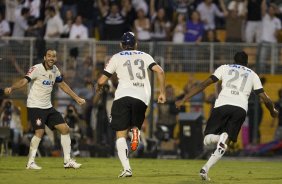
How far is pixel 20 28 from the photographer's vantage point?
103 ft

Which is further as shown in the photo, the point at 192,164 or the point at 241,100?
the point at 192,164

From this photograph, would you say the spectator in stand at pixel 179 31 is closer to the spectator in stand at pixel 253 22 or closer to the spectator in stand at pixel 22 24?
the spectator in stand at pixel 253 22

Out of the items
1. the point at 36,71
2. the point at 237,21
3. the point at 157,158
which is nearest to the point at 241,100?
the point at 36,71

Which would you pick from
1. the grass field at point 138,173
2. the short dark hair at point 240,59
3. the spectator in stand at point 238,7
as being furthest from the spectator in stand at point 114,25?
the short dark hair at point 240,59

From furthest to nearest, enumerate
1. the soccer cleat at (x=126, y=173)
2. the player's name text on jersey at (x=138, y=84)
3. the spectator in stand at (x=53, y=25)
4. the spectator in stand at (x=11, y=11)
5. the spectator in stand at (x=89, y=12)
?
the spectator in stand at (x=89, y=12)
the spectator in stand at (x=11, y=11)
the spectator in stand at (x=53, y=25)
the player's name text on jersey at (x=138, y=84)
the soccer cleat at (x=126, y=173)

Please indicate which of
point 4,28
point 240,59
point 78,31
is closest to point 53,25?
point 78,31

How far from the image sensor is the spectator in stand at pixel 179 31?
31.0m

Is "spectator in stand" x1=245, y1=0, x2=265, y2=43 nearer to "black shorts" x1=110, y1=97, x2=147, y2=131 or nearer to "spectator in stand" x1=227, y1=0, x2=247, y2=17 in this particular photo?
"spectator in stand" x1=227, y1=0, x2=247, y2=17

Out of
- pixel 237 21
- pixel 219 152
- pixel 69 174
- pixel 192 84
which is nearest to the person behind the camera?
pixel 219 152

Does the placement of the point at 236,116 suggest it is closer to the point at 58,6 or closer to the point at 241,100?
the point at 241,100

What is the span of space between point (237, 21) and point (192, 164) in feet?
29.6

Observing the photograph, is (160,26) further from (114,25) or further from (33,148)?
(33,148)

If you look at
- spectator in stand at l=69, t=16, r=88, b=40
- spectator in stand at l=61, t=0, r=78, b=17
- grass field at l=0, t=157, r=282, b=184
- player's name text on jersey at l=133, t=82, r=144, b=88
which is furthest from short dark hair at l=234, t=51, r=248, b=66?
spectator in stand at l=61, t=0, r=78, b=17

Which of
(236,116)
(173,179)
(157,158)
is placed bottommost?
(157,158)
